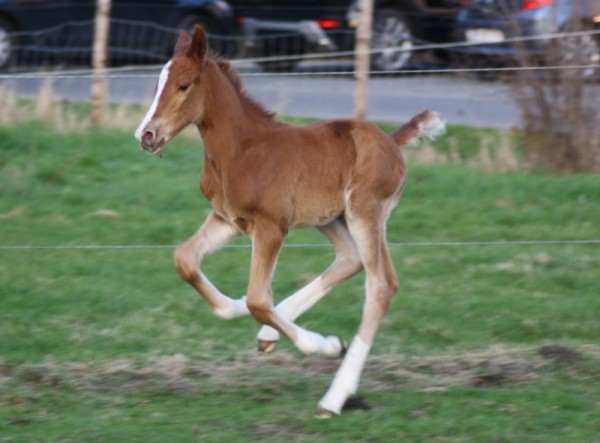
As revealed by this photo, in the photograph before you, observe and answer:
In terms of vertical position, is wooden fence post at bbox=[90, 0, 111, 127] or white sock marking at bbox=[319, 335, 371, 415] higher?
wooden fence post at bbox=[90, 0, 111, 127]

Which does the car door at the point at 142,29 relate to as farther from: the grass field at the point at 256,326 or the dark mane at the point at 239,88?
the dark mane at the point at 239,88

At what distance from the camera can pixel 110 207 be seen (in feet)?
31.9

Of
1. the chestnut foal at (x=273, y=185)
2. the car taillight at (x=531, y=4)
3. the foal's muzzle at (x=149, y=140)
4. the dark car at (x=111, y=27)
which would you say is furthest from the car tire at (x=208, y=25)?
the foal's muzzle at (x=149, y=140)

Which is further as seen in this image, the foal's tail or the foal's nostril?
the foal's tail

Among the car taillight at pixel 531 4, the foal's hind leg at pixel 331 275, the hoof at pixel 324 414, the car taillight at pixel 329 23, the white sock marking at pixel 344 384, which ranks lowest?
the hoof at pixel 324 414

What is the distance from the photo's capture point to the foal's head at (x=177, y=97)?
5.25 metres

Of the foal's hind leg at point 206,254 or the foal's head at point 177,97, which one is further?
the foal's hind leg at point 206,254

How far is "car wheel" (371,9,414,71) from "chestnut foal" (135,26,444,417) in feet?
26.2

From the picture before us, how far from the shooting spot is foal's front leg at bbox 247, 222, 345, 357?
5457 mm

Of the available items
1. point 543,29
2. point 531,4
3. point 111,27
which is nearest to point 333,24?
point 111,27

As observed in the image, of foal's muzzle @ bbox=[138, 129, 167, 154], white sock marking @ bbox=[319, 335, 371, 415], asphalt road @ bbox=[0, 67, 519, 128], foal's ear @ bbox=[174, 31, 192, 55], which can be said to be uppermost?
foal's ear @ bbox=[174, 31, 192, 55]

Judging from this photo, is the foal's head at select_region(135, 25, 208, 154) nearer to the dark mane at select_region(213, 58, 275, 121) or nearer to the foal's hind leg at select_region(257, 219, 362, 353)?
the dark mane at select_region(213, 58, 275, 121)

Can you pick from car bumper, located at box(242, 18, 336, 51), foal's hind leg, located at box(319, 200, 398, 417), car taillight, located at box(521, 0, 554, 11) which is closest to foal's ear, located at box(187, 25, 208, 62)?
foal's hind leg, located at box(319, 200, 398, 417)

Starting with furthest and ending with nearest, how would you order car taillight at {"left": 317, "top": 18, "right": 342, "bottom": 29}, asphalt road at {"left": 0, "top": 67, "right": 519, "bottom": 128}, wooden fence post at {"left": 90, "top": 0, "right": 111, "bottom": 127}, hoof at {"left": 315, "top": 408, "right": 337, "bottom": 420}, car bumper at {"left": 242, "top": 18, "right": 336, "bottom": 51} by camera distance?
car taillight at {"left": 317, "top": 18, "right": 342, "bottom": 29}, car bumper at {"left": 242, "top": 18, "right": 336, "bottom": 51}, asphalt road at {"left": 0, "top": 67, "right": 519, "bottom": 128}, wooden fence post at {"left": 90, "top": 0, "right": 111, "bottom": 127}, hoof at {"left": 315, "top": 408, "right": 337, "bottom": 420}
